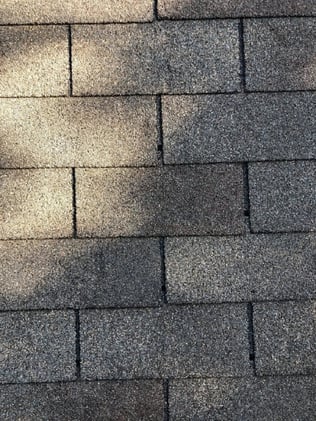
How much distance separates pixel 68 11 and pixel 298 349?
1795mm

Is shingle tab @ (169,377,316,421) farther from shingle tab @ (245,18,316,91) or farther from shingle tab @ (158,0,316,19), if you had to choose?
shingle tab @ (158,0,316,19)

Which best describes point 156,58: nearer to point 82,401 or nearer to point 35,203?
point 35,203

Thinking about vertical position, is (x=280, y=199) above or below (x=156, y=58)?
below

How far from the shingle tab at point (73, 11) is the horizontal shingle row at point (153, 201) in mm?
669

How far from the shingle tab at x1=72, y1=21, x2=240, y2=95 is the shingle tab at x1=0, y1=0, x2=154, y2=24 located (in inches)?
1.8

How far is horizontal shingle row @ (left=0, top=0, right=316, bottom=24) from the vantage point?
2859mm

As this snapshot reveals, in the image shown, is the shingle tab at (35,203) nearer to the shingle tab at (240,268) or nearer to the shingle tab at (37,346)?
the shingle tab at (37,346)

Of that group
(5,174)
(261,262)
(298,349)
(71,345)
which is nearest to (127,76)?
(5,174)

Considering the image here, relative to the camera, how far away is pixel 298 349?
2844 millimetres

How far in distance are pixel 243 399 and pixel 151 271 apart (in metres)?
0.69

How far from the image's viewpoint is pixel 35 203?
281 cm

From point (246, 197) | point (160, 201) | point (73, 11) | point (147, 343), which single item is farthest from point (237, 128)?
point (147, 343)

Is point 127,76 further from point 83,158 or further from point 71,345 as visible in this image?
point 71,345

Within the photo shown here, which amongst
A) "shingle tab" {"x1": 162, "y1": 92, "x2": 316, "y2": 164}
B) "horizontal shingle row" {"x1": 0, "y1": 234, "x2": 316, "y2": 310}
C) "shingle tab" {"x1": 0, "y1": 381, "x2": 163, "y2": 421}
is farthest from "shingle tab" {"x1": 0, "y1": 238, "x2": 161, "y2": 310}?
"shingle tab" {"x1": 162, "y1": 92, "x2": 316, "y2": 164}
